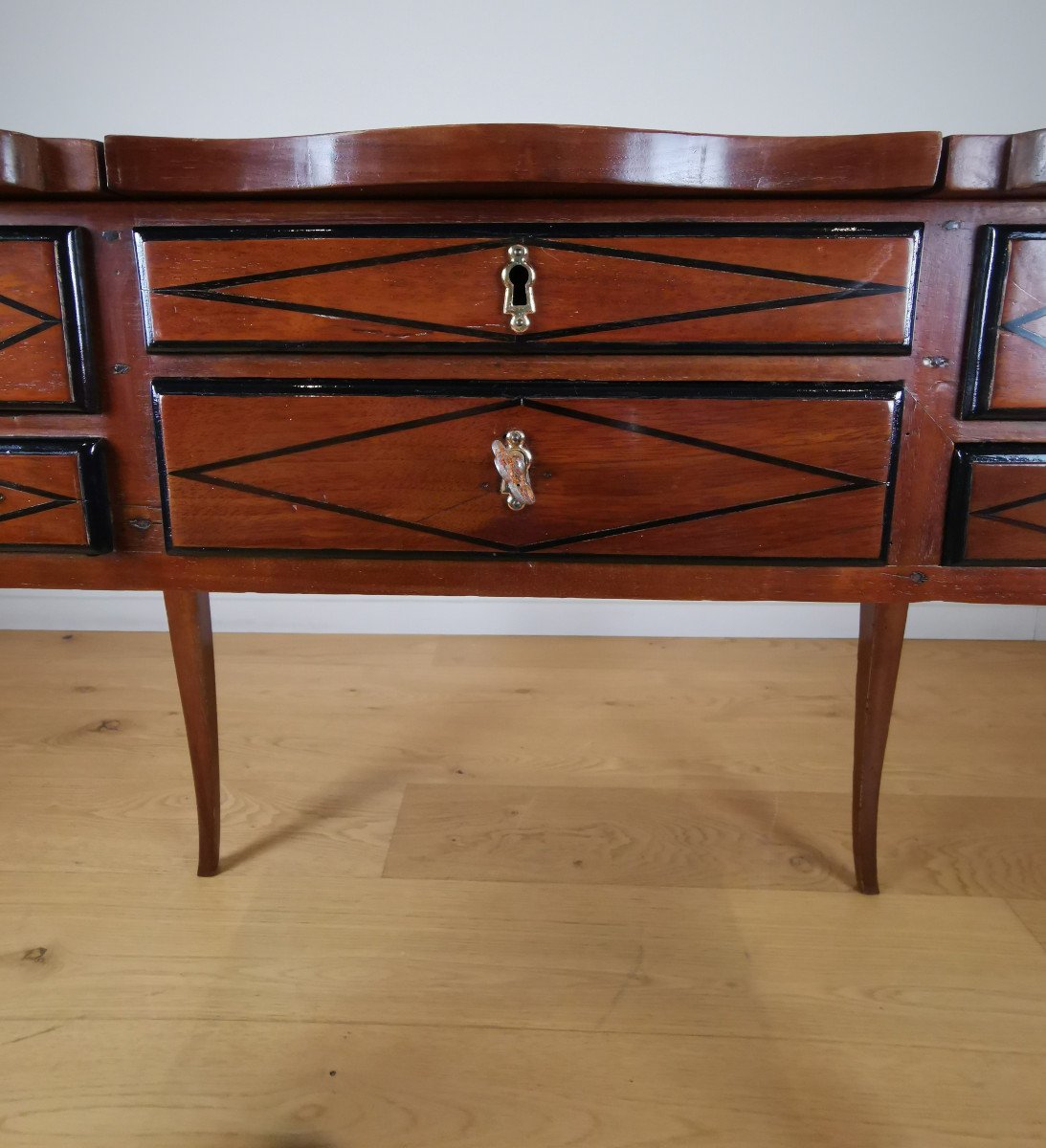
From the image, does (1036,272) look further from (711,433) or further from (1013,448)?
(711,433)

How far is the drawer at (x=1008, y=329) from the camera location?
0.66 meters

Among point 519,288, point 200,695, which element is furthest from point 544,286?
point 200,695

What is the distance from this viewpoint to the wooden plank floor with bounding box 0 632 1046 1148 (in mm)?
716

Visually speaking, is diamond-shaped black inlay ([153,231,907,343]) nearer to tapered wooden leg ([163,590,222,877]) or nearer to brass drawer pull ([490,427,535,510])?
brass drawer pull ([490,427,535,510])

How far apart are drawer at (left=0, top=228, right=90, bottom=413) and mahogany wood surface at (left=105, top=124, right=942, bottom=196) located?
0.10 metres

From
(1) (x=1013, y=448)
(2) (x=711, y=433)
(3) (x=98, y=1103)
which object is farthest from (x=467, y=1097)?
(1) (x=1013, y=448)

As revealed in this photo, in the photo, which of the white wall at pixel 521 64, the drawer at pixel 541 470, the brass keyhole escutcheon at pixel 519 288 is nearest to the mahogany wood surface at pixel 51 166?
the drawer at pixel 541 470

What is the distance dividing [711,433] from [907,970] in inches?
23.5

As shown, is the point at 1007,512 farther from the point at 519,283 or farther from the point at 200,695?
the point at 200,695

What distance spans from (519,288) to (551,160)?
100mm

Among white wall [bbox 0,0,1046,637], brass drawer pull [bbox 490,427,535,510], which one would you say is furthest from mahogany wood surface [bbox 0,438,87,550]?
white wall [bbox 0,0,1046,637]

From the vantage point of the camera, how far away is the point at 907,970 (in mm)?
862

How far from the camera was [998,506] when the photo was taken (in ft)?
2.34

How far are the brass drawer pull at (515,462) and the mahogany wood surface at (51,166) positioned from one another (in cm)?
38
